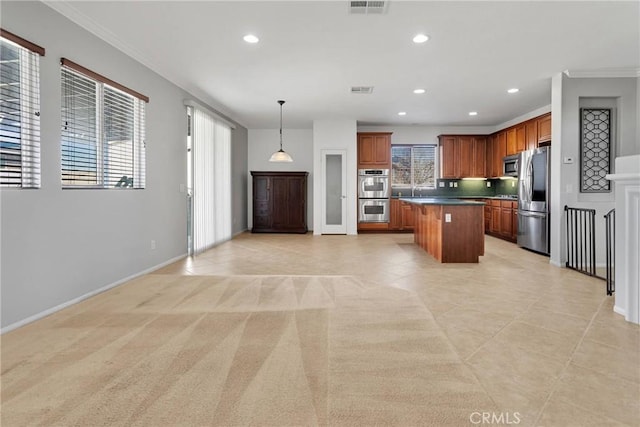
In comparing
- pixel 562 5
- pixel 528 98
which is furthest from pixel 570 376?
pixel 528 98

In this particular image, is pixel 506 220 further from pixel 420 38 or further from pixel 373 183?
pixel 420 38

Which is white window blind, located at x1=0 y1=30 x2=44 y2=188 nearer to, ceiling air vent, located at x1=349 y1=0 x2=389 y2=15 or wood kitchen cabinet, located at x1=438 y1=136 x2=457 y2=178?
ceiling air vent, located at x1=349 y1=0 x2=389 y2=15

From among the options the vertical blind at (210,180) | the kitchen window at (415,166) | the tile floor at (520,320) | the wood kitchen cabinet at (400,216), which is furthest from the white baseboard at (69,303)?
the kitchen window at (415,166)

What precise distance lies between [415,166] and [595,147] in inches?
174

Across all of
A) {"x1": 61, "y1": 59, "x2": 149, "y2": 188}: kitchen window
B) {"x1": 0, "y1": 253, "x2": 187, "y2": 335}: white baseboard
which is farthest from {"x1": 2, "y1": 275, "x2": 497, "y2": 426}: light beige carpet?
{"x1": 61, "y1": 59, "x2": 149, "y2": 188}: kitchen window

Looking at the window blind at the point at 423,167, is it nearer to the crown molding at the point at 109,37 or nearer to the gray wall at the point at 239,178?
the gray wall at the point at 239,178

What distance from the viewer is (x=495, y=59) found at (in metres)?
4.50

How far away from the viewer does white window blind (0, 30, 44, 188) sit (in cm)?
261

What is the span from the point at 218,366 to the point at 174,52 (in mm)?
3843

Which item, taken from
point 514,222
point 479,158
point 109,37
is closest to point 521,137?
point 479,158

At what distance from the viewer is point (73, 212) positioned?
3281 mm

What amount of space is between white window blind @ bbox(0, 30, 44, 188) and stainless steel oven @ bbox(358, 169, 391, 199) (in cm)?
680

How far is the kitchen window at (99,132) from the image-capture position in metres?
3.26

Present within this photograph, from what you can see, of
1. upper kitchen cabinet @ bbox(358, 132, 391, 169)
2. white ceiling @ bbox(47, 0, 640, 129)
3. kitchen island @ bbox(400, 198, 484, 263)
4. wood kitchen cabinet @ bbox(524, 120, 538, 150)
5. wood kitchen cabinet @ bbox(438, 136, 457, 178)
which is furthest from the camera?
wood kitchen cabinet @ bbox(438, 136, 457, 178)
